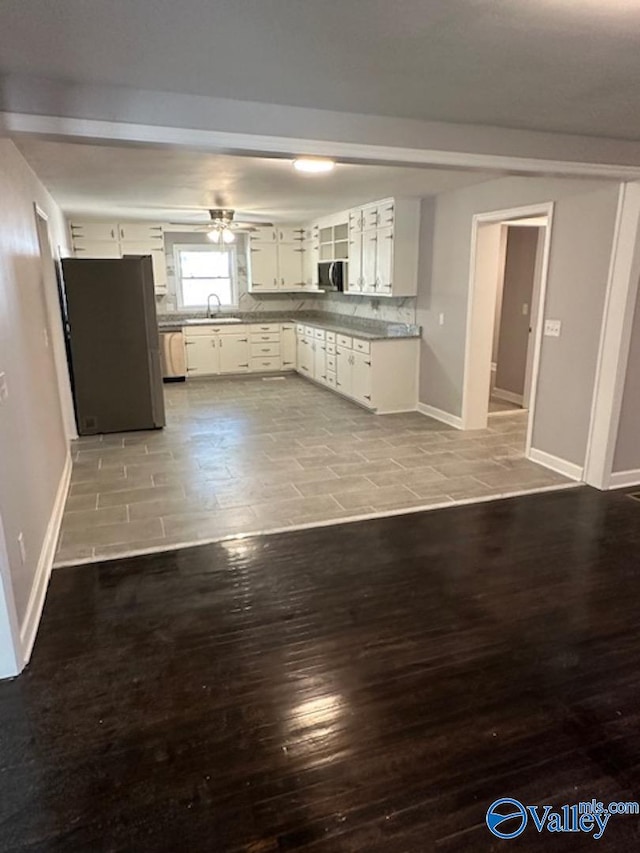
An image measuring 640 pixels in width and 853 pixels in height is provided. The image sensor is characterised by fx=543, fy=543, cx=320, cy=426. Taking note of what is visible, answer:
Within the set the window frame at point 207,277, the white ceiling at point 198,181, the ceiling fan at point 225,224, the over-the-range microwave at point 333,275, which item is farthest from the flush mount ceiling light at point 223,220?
the window frame at point 207,277

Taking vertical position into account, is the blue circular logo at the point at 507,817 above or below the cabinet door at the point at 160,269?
below

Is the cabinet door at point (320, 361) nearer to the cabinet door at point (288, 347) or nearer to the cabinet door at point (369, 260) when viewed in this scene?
the cabinet door at point (288, 347)

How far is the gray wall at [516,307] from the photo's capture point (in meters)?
6.59

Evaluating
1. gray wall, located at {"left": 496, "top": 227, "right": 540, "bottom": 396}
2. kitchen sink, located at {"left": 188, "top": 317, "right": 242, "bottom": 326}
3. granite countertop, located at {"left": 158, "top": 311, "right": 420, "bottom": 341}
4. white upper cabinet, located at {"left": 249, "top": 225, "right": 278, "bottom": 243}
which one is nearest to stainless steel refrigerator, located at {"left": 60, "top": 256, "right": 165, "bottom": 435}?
granite countertop, located at {"left": 158, "top": 311, "right": 420, "bottom": 341}

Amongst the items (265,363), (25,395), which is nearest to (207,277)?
(265,363)

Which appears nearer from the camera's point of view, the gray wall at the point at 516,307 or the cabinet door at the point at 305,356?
the gray wall at the point at 516,307

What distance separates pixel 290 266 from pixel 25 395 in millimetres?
6504

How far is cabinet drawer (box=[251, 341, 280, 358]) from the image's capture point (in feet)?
28.6

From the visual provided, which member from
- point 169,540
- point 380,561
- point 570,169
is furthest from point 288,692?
point 570,169

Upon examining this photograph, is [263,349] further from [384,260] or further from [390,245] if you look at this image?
[390,245]

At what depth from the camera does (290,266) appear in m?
8.90

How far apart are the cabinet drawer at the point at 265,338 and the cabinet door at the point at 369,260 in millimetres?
2401

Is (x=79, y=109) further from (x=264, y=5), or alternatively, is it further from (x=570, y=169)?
(x=570, y=169)

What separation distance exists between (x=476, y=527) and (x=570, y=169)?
2207 mm
